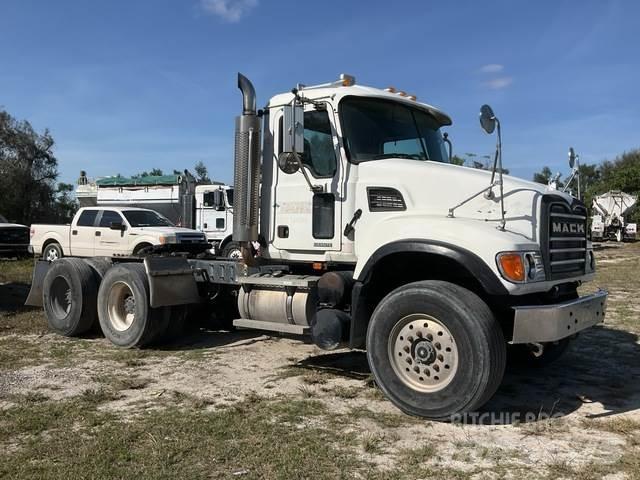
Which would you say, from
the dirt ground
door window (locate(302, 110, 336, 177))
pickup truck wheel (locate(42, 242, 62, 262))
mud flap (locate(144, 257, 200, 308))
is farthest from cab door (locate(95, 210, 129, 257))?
door window (locate(302, 110, 336, 177))

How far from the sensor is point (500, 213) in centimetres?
537

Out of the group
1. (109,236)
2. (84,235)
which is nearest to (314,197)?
(109,236)

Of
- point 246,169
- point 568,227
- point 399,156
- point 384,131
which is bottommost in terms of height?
point 568,227

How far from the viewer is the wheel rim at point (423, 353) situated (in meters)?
4.98

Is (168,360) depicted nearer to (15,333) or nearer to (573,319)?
(15,333)

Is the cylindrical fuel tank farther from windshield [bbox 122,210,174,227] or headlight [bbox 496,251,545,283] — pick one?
windshield [bbox 122,210,174,227]

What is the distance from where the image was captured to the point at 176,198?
2139cm

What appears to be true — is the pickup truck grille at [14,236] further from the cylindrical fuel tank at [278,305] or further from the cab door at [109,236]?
the cylindrical fuel tank at [278,305]

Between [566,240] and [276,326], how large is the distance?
303 centimetres

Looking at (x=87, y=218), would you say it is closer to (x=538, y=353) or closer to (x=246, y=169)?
(x=246, y=169)

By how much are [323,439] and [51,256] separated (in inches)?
577

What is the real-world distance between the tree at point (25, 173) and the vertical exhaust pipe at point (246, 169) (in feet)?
99.4

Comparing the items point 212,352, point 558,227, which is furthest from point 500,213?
point 212,352

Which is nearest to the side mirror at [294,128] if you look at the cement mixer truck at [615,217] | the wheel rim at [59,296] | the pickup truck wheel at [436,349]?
the pickup truck wheel at [436,349]
